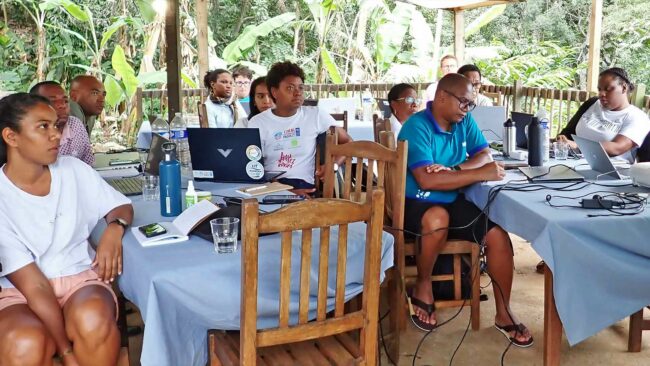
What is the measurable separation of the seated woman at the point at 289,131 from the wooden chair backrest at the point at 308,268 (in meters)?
1.72

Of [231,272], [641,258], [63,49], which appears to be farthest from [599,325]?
[63,49]

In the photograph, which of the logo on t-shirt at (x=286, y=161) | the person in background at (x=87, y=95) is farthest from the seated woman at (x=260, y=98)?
the logo on t-shirt at (x=286, y=161)

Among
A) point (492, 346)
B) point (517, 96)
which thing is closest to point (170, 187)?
point (492, 346)

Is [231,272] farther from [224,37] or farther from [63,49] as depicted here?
[224,37]

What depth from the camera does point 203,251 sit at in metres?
1.92

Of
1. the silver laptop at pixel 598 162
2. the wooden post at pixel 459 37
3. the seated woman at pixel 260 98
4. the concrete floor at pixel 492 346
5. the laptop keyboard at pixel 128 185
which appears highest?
the wooden post at pixel 459 37

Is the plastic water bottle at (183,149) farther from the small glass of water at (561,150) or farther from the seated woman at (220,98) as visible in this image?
the seated woman at (220,98)

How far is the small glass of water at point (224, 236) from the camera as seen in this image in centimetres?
192

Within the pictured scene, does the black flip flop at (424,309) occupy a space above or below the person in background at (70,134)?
below

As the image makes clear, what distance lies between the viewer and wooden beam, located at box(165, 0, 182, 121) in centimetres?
512

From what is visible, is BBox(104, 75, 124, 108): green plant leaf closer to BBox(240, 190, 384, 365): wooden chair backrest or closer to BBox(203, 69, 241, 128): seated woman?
BBox(203, 69, 241, 128): seated woman

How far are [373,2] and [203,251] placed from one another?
846cm

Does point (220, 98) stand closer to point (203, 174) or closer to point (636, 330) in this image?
point (203, 174)

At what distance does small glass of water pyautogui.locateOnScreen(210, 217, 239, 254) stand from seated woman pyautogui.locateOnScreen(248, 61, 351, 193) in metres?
1.55
